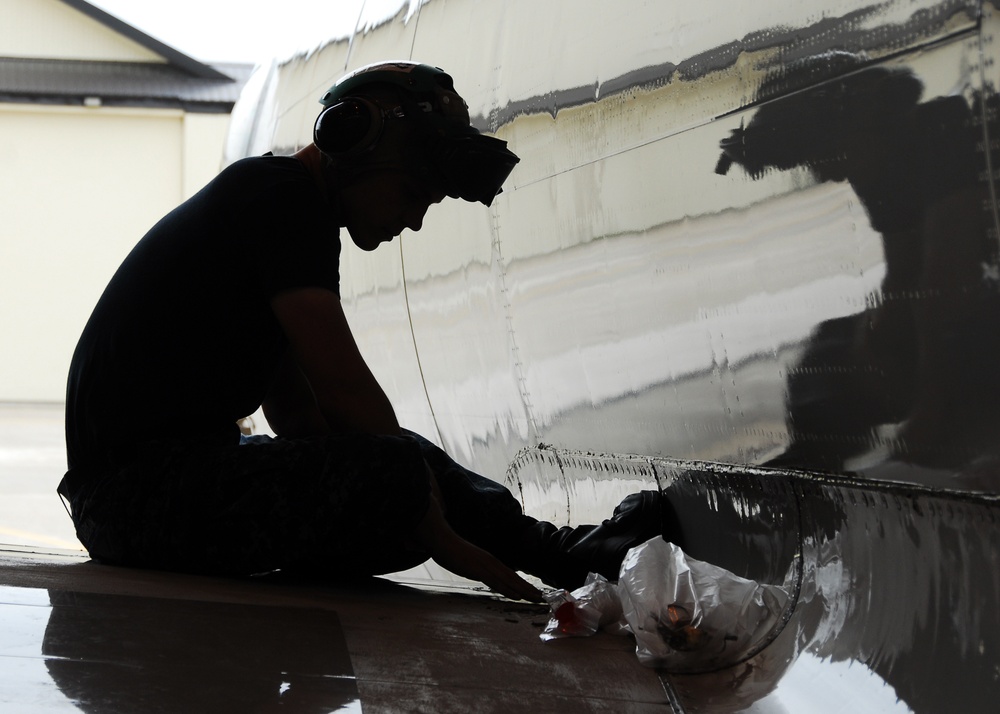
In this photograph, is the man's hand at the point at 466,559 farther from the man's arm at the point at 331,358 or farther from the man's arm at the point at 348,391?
the man's arm at the point at 331,358

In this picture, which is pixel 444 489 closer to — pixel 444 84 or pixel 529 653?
pixel 529 653

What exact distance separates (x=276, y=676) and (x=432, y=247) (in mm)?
1156

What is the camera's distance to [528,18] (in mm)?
1786

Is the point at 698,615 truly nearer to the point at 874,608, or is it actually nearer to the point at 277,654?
the point at 874,608

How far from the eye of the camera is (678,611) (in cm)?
134

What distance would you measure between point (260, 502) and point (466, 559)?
0.34 metres

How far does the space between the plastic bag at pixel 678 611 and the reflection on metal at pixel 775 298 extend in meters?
0.04

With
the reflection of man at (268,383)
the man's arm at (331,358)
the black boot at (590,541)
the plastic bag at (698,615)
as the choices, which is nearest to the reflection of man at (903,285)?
the plastic bag at (698,615)

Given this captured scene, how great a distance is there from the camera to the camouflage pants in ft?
5.49

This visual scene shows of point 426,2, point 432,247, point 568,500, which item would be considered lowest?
point 568,500

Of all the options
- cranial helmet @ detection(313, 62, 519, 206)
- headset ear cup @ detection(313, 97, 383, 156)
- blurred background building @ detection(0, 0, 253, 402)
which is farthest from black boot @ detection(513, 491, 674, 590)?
blurred background building @ detection(0, 0, 253, 402)

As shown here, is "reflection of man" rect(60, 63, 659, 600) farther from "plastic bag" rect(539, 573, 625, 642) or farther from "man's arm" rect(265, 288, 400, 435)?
"plastic bag" rect(539, 573, 625, 642)

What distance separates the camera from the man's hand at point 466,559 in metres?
1.66

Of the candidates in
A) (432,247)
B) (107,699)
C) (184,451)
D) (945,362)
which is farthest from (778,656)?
(432,247)
